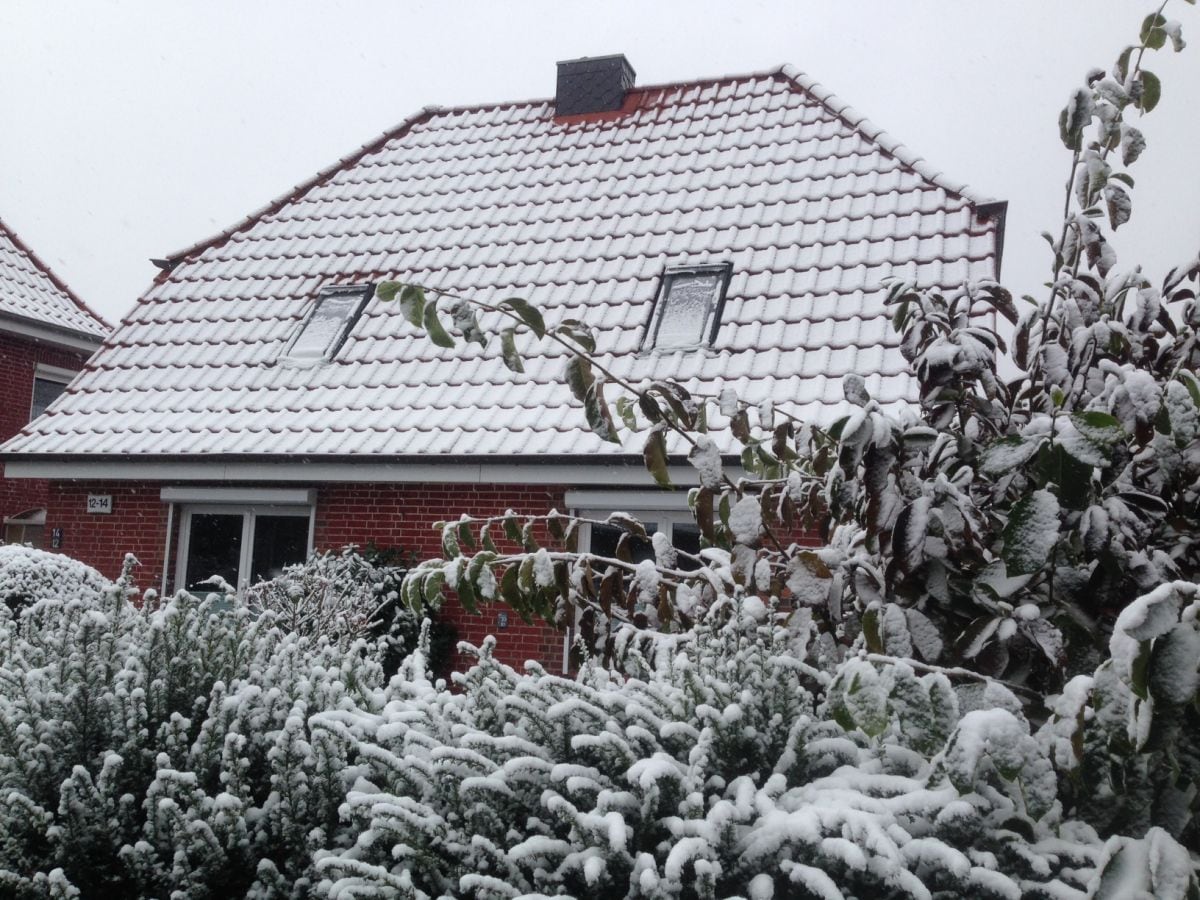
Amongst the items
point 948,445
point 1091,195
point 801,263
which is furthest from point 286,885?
point 801,263

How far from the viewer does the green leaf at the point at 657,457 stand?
2.88 m

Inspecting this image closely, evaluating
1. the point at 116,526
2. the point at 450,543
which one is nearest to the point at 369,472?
the point at 116,526

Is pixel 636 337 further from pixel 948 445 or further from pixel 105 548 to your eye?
pixel 948 445

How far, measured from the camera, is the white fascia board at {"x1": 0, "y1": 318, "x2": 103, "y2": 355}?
1527 centimetres

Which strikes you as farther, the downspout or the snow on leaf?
the downspout

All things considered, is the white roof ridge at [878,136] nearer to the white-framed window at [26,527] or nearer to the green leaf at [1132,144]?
the green leaf at [1132,144]

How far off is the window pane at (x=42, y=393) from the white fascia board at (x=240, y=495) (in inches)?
345

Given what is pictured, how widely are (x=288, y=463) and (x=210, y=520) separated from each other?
1.50m

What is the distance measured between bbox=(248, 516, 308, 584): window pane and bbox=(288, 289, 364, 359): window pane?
1631mm

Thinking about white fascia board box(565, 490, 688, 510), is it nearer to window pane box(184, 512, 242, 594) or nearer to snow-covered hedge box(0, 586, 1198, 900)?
window pane box(184, 512, 242, 594)

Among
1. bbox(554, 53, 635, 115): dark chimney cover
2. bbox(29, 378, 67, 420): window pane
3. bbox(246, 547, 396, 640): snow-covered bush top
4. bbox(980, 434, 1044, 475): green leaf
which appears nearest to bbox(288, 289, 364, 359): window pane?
bbox(246, 547, 396, 640): snow-covered bush top

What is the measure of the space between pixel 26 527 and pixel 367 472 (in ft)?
29.0

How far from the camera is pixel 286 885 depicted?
2.28m

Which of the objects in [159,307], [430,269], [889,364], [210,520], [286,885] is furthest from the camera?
[159,307]
